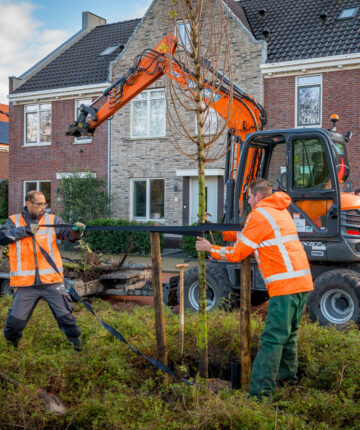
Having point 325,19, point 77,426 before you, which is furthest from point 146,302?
point 325,19

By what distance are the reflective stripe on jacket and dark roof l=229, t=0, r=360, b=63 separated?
12754 mm

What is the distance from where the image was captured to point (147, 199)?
1916cm

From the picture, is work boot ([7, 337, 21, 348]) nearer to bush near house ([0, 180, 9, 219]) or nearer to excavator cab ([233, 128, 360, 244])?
excavator cab ([233, 128, 360, 244])

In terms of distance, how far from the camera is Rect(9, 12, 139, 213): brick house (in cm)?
2011

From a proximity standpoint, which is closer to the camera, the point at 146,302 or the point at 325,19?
the point at 146,302

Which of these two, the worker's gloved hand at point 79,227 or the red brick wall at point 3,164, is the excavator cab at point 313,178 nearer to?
the worker's gloved hand at point 79,227

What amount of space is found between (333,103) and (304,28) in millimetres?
3297

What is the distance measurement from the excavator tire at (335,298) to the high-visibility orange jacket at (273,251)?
2.33 m

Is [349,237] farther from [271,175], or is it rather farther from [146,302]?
[146,302]

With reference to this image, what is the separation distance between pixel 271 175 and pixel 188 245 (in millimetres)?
7990

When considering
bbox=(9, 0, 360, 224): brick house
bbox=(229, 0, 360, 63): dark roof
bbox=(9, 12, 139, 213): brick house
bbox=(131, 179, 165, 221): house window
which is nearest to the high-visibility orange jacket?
bbox=(9, 0, 360, 224): brick house

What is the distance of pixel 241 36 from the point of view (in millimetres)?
17094

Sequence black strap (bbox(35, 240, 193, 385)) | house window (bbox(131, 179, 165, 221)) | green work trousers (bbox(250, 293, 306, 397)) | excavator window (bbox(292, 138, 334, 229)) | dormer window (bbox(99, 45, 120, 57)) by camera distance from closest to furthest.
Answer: green work trousers (bbox(250, 293, 306, 397)), black strap (bbox(35, 240, 193, 385)), excavator window (bbox(292, 138, 334, 229)), house window (bbox(131, 179, 165, 221)), dormer window (bbox(99, 45, 120, 57))

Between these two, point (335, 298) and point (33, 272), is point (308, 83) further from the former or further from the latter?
point (33, 272)
